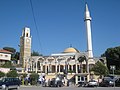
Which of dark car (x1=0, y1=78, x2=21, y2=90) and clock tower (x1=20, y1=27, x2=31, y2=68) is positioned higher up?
clock tower (x1=20, y1=27, x2=31, y2=68)

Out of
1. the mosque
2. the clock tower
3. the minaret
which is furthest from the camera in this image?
the clock tower

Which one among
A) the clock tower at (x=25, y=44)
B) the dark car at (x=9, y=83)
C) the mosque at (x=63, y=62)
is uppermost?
the clock tower at (x=25, y=44)

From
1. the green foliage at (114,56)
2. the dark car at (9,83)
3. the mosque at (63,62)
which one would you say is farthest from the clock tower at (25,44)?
the dark car at (9,83)

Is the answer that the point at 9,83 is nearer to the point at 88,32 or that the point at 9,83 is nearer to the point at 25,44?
the point at 88,32

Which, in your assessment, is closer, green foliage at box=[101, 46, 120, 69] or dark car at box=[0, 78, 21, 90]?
dark car at box=[0, 78, 21, 90]

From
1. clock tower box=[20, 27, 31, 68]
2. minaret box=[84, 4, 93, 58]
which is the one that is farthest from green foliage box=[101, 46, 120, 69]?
clock tower box=[20, 27, 31, 68]

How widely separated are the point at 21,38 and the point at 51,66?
16.0m

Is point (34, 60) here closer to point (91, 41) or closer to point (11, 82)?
point (91, 41)

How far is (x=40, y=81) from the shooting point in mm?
33594

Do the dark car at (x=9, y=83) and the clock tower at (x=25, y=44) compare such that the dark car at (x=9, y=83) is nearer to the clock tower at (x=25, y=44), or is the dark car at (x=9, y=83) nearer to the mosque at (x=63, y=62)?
the mosque at (x=63, y=62)

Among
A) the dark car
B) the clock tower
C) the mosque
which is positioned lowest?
the dark car

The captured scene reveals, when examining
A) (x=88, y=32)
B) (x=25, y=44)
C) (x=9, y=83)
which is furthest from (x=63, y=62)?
(x=9, y=83)

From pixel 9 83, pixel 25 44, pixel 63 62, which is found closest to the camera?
pixel 9 83

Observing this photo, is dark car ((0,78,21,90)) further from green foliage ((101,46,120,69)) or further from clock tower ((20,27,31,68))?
clock tower ((20,27,31,68))
